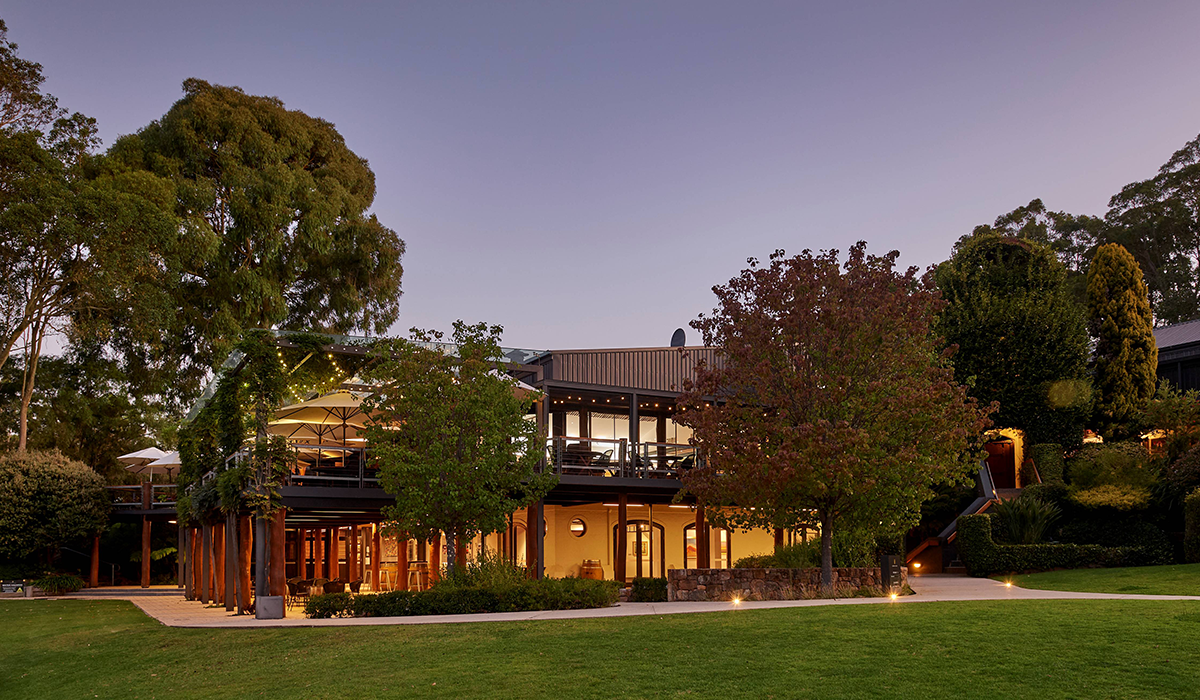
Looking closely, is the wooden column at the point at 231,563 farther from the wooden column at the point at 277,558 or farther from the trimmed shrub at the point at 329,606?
the trimmed shrub at the point at 329,606

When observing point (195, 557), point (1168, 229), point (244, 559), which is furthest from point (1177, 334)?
point (195, 557)

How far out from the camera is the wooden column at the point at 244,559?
712 inches

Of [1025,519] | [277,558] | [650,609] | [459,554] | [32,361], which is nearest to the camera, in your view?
[650,609]

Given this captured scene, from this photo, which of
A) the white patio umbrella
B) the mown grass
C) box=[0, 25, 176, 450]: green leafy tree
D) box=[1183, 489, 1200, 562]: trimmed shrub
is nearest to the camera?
the mown grass

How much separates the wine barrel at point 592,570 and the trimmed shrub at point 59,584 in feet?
55.1

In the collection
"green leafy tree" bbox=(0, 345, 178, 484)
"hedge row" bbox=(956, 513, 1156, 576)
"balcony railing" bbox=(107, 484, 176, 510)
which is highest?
"green leafy tree" bbox=(0, 345, 178, 484)

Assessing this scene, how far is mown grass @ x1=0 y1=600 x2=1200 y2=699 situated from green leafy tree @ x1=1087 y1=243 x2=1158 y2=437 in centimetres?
1702

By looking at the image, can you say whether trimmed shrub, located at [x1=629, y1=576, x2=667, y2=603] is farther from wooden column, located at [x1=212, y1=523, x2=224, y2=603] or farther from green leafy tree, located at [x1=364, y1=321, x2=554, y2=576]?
wooden column, located at [x1=212, y1=523, x2=224, y2=603]

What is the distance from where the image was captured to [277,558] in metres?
16.9

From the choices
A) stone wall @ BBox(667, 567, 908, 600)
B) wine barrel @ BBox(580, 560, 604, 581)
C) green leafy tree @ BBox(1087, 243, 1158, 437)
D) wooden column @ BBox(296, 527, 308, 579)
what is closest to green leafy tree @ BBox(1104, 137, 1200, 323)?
green leafy tree @ BBox(1087, 243, 1158, 437)

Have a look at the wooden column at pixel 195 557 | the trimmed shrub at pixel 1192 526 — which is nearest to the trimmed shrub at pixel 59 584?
the wooden column at pixel 195 557

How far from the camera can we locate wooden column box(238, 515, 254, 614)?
18.1 meters

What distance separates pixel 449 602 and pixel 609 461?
7433 mm

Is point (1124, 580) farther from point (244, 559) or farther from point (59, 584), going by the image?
point (59, 584)
